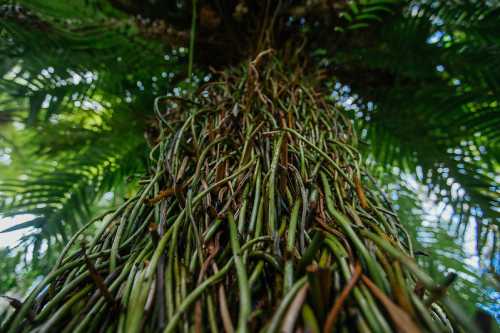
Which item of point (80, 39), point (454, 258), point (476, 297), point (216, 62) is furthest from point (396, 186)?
point (80, 39)

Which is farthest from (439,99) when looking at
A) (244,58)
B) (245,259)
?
(245,259)

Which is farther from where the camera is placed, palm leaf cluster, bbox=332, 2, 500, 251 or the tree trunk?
palm leaf cluster, bbox=332, 2, 500, 251

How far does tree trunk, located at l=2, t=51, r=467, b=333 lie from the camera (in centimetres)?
20

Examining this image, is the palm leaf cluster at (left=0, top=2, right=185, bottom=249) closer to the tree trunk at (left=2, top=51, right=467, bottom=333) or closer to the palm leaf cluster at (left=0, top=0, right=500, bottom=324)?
the palm leaf cluster at (left=0, top=0, right=500, bottom=324)

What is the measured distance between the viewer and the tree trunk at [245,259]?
0.20 m

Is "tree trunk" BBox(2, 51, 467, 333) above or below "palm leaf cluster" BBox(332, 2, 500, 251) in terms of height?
below

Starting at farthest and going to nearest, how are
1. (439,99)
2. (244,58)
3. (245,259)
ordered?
(439,99), (244,58), (245,259)

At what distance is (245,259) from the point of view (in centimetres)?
26

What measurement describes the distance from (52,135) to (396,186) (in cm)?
118

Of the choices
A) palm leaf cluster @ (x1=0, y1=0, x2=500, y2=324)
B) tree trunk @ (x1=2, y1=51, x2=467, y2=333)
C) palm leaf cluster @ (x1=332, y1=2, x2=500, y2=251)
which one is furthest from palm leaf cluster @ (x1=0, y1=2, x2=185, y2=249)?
palm leaf cluster @ (x1=332, y1=2, x2=500, y2=251)

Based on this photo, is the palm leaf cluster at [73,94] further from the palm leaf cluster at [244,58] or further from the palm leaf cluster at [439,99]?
the palm leaf cluster at [439,99]

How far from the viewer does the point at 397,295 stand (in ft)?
0.67

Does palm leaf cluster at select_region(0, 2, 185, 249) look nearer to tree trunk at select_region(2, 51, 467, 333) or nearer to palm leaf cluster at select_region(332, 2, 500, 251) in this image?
tree trunk at select_region(2, 51, 467, 333)

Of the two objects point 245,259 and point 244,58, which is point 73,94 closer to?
point 244,58
